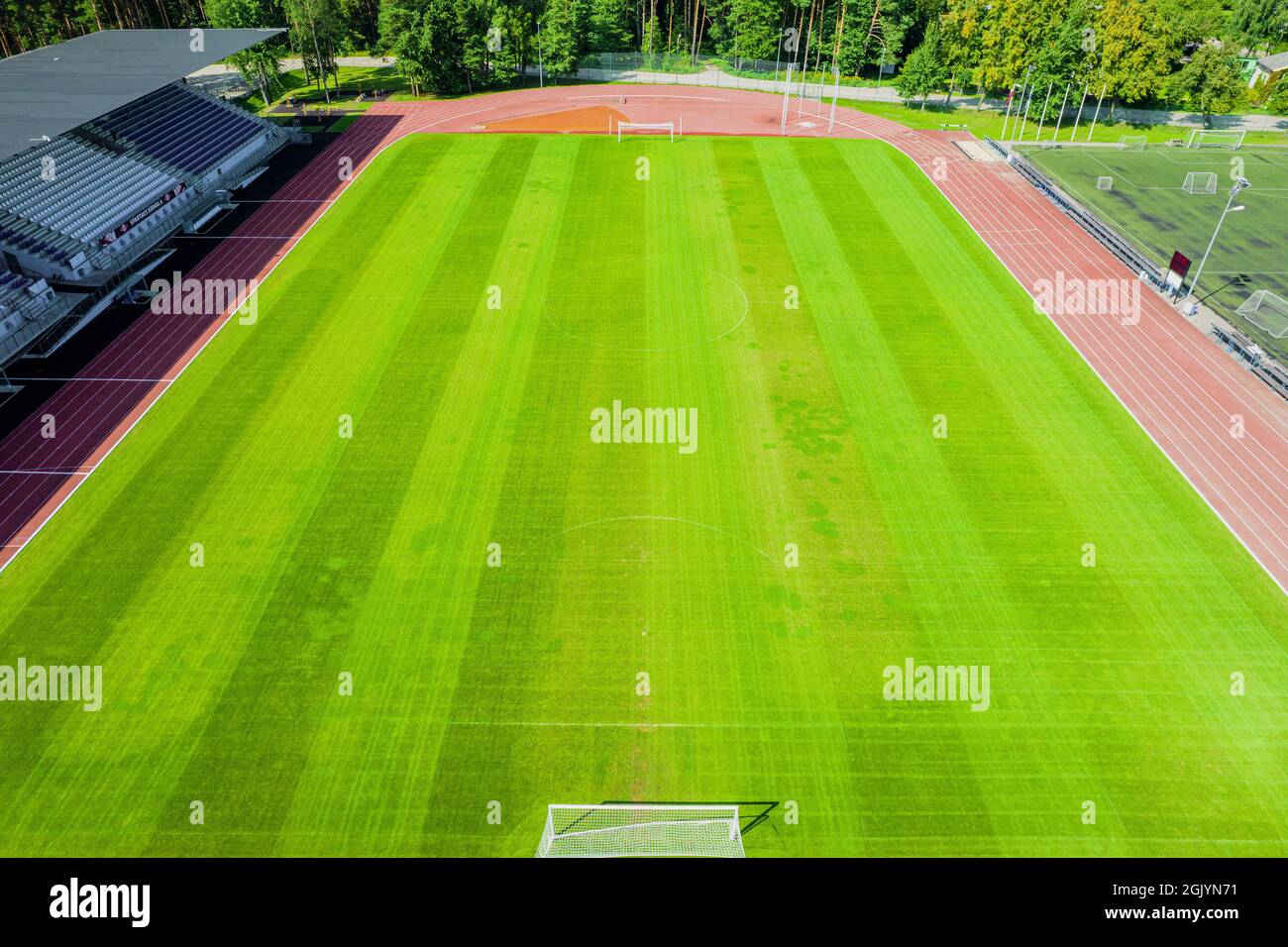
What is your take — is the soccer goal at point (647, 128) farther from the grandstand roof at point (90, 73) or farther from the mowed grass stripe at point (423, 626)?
the mowed grass stripe at point (423, 626)

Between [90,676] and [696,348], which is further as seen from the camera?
[696,348]

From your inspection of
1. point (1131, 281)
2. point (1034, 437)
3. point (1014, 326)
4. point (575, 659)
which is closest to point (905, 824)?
point (575, 659)

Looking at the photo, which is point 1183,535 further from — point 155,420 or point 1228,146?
point 1228,146

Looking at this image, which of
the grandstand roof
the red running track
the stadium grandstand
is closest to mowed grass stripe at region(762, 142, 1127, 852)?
the red running track

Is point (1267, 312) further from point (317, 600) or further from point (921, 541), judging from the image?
point (317, 600)

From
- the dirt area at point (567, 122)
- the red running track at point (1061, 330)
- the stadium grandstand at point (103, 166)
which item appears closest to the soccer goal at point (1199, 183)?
the red running track at point (1061, 330)

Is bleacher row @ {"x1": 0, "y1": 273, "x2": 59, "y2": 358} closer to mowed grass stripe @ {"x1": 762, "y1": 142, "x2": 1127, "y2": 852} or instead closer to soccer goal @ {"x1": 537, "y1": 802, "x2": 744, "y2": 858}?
soccer goal @ {"x1": 537, "y1": 802, "x2": 744, "y2": 858}
